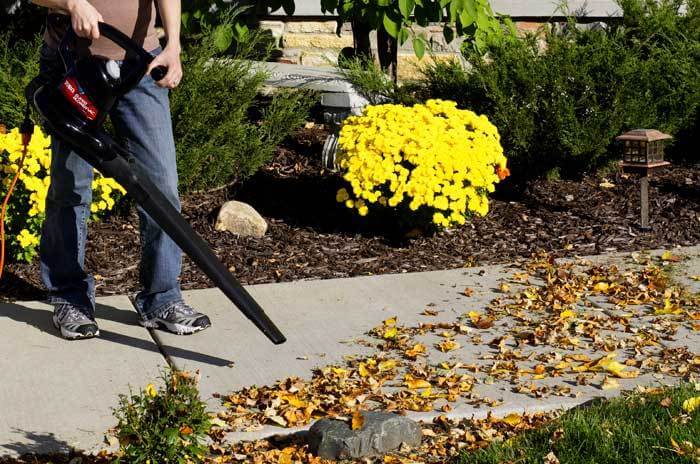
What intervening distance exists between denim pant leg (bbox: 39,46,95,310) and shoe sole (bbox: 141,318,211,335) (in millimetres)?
249

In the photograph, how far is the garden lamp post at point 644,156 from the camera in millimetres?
5816

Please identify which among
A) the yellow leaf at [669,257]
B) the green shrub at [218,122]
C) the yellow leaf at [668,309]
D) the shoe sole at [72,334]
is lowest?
the yellow leaf at [668,309]

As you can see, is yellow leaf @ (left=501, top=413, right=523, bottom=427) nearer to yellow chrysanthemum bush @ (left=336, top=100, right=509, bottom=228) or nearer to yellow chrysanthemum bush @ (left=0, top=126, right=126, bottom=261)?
yellow chrysanthemum bush @ (left=336, top=100, right=509, bottom=228)

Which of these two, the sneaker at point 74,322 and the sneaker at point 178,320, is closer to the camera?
the sneaker at point 74,322

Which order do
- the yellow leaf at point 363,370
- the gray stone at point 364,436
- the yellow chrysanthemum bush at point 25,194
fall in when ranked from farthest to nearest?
the yellow chrysanthemum bush at point 25,194 < the yellow leaf at point 363,370 < the gray stone at point 364,436

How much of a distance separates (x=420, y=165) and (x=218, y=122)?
139cm

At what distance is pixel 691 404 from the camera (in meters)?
3.41

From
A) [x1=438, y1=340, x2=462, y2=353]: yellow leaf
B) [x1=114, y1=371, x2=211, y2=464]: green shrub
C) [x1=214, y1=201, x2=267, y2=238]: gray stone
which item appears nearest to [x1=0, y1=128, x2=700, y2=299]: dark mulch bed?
[x1=214, y1=201, x2=267, y2=238]: gray stone

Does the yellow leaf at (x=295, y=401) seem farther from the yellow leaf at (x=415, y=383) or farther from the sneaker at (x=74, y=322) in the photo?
the sneaker at (x=74, y=322)

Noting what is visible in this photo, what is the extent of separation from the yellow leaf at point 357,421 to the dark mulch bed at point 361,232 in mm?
1895

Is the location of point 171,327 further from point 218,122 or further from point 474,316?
point 218,122

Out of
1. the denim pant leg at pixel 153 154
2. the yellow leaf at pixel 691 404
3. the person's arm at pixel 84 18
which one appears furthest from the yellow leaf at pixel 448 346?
the person's arm at pixel 84 18

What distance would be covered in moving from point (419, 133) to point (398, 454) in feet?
8.75

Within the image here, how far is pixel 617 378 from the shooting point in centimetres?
386
